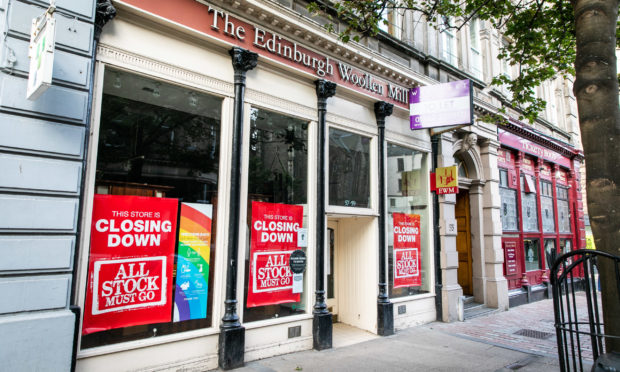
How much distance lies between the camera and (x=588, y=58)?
417 cm

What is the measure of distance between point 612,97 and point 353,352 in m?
5.32

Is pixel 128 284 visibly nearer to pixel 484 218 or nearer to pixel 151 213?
pixel 151 213

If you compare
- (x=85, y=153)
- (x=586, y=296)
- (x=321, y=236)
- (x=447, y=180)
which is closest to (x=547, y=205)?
(x=447, y=180)

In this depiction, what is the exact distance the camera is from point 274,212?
22.9 ft

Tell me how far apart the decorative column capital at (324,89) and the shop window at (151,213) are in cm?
218

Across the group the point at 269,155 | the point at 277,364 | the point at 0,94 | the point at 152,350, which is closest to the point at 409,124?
the point at 269,155

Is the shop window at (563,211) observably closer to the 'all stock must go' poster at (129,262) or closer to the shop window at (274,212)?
the shop window at (274,212)

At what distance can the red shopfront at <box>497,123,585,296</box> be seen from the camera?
42.8ft

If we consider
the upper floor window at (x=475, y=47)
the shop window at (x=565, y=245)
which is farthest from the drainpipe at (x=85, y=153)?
the shop window at (x=565, y=245)

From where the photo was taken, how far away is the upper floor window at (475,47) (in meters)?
13.1

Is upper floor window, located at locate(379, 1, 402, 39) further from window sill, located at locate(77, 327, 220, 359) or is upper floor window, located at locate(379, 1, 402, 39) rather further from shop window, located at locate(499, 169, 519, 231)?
window sill, located at locate(77, 327, 220, 359)

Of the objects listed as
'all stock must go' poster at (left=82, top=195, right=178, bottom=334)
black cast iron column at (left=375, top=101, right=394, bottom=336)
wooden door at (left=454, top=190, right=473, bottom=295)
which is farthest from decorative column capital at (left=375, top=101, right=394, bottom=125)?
'all stock must go' poster at (left=82, top=195, right=178, bottom=334)

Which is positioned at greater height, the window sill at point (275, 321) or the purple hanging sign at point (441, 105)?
the purple hanging sign at point (441, 105)

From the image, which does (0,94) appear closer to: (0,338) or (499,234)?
(0,338)
